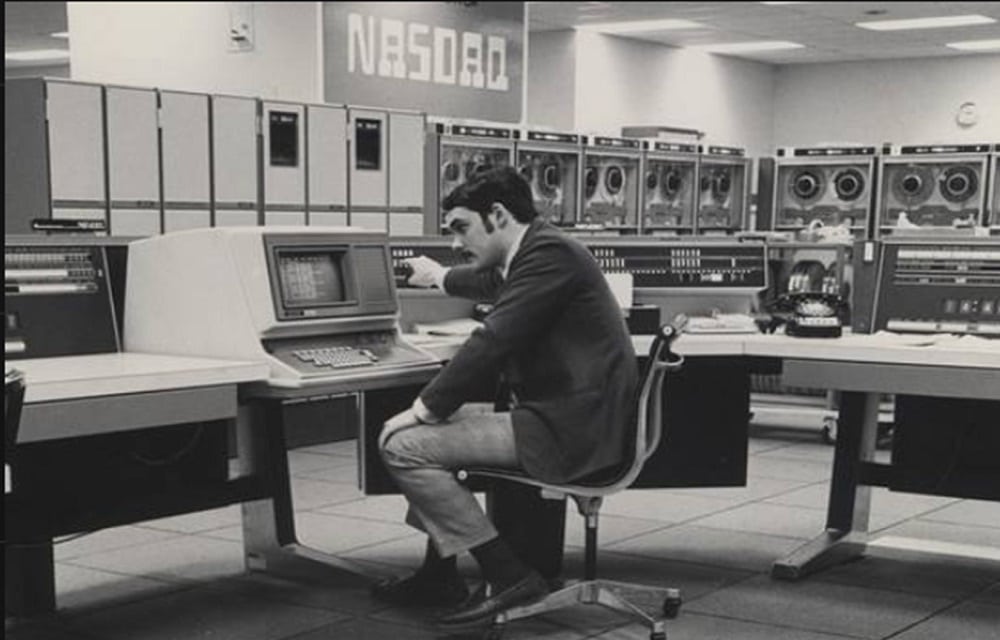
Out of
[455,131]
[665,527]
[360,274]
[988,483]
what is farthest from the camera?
[455,131]

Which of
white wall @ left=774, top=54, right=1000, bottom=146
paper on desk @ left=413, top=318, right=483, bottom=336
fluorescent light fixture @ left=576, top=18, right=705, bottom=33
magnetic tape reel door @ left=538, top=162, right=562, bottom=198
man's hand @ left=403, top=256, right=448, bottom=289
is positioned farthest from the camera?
white wall @ left=774, top=54, right=1000, bottom=146

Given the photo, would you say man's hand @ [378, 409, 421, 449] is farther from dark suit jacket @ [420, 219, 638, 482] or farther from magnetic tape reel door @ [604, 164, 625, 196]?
magnetic tape reel door @ [604, 164, 625, 196]

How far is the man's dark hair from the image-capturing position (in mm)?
3445

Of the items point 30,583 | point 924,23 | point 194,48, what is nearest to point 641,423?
point 30,583

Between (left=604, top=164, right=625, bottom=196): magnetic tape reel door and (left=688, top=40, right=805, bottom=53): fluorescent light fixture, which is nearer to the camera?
(left=604, top=164, right=625, bottom=196): magnetic tape reel door

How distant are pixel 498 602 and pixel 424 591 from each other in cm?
52

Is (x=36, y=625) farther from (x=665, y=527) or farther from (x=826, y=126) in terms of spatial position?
(x=826, y=126)

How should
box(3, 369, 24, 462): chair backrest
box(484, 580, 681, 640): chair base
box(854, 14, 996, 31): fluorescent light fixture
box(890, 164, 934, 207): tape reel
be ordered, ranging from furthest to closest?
box(854, 14, 996, 31): fluorescent light fixture < box(890, 164, 934, 207): tape reel < box(484, 580, 681, 640): chair base < box(3, 369, 24, 462): chair backrest

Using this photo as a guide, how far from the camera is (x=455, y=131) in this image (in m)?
7.39

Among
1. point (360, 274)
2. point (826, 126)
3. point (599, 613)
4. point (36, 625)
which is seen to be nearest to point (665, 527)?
point (599, 613)

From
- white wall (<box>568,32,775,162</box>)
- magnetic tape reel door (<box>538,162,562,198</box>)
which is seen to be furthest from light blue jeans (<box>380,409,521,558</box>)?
white wall (<box>568,32,775,162</box>)

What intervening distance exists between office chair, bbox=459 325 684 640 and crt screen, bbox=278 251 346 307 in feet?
2.30

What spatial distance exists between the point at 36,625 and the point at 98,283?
99cm

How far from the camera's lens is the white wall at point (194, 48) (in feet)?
26.7
